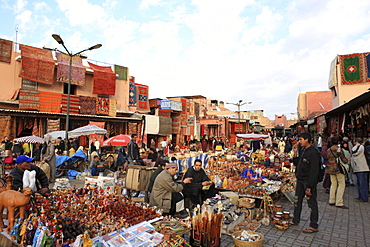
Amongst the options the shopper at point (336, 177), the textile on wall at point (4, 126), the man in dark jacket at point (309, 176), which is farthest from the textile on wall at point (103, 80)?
the man in dark jacket at point (309, 176)

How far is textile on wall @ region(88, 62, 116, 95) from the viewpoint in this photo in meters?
18.1

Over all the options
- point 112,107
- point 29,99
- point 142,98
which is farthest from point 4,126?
point 142,98

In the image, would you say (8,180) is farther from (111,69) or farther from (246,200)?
(111,69)

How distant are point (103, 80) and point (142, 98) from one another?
4.48 meters

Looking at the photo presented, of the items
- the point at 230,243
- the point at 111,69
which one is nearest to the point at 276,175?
the point at 230,243

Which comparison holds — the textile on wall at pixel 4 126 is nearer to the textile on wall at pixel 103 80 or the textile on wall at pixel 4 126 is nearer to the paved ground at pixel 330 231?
the textile on wall at pixel 103 80

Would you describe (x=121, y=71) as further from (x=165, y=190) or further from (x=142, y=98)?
(x=165, y=190)

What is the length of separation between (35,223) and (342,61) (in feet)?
70.5

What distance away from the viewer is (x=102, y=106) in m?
18.0

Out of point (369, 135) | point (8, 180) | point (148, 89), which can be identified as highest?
point (148, 89)

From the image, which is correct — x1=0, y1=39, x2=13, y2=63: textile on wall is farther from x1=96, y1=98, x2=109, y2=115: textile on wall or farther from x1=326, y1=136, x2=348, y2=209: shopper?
x1=326, y1=136, x2=348, y2=209: shopper

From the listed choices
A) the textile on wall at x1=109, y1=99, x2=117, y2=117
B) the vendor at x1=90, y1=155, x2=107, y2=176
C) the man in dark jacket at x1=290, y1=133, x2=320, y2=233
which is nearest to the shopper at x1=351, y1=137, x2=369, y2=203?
the man in dark jacket at x1=290, y1=133, x2=320, y2=233

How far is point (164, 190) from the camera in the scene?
5004 millimetres

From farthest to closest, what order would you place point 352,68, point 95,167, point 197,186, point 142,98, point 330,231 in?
1. point 142,98
2. point 352,68
3. point 95,167
4. point 197,186
5. point 330,231
